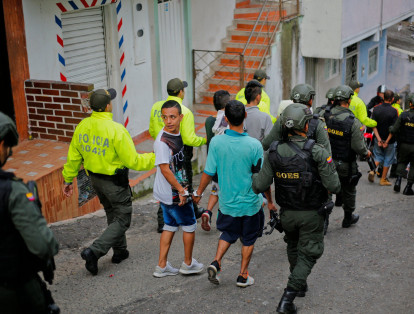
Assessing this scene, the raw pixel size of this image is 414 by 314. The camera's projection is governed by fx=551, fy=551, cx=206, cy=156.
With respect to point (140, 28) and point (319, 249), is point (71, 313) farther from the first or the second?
point (140, 28)

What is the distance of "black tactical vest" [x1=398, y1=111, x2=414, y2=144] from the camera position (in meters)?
8.70

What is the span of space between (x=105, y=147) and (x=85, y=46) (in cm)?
420

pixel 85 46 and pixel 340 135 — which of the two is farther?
pixel 85 46

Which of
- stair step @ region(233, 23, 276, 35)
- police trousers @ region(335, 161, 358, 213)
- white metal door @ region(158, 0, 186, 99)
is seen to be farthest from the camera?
stair step @ region(233, 23, 276, 35)

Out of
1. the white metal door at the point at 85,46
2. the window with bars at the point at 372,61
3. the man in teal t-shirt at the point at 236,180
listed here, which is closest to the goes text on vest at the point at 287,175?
the man in teal t-shirt at the point at 236,180

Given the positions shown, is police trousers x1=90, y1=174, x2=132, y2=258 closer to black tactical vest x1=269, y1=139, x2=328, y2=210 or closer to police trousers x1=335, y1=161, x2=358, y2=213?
black tactical vest x1=269, y1=139, x2=328, y2=210

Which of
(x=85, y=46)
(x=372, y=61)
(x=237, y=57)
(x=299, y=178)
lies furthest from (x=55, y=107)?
(x=372, y=61)

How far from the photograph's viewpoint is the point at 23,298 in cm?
349

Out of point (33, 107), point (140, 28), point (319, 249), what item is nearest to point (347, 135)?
point (319, 249)

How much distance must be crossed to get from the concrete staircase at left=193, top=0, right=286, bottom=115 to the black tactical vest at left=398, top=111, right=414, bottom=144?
4.49 m

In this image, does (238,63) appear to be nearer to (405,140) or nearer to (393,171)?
(393,171)

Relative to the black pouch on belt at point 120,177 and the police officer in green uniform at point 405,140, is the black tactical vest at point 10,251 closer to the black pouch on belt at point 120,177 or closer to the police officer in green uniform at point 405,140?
the black pouch on belt at point 120,177

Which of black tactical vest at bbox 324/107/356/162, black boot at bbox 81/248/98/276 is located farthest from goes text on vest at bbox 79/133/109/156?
black tactical vest at bbox 324/107/356/162

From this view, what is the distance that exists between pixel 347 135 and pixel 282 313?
2.70 metres
